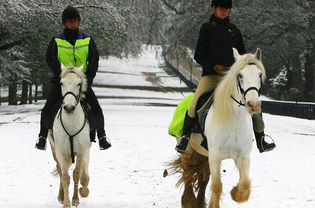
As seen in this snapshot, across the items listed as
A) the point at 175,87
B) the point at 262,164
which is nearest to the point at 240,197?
the point at 262,164

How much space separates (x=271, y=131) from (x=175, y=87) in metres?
40.9

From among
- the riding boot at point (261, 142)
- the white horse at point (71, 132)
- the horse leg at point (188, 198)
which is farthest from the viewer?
the horse leg at point (188, 198)

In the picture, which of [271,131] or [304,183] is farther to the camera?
[271,131]

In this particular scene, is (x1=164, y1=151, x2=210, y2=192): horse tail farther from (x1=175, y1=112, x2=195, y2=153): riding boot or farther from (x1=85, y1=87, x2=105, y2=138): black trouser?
(x1=85, y1=87, x2=105, y2=138): black trouser

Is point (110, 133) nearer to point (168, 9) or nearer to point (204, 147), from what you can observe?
point (204, 147)

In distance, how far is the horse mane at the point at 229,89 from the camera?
19.1 feet

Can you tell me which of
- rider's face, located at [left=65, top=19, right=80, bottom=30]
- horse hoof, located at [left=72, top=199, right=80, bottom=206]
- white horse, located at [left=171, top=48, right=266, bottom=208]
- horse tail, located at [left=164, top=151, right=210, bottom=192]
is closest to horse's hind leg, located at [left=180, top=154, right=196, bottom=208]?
horse tail, located at [left=164, top=151, right=210, bottom=192]

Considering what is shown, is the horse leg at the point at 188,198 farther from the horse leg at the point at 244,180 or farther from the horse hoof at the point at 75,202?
the horse hoof at the point at 75,202

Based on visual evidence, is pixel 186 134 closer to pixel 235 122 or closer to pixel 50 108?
pixel 235 122

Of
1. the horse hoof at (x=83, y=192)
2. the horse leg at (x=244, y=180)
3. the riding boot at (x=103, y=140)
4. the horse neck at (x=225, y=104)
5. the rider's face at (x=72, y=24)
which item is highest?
the rider's face at (x=72, y=24)

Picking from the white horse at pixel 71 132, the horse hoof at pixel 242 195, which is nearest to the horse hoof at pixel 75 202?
the white horse at pixel 71 132

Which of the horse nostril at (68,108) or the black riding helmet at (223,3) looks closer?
the horse nostril at (68,108)

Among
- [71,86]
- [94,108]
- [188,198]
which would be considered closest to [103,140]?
[94,108]

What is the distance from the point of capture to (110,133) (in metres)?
18.4
